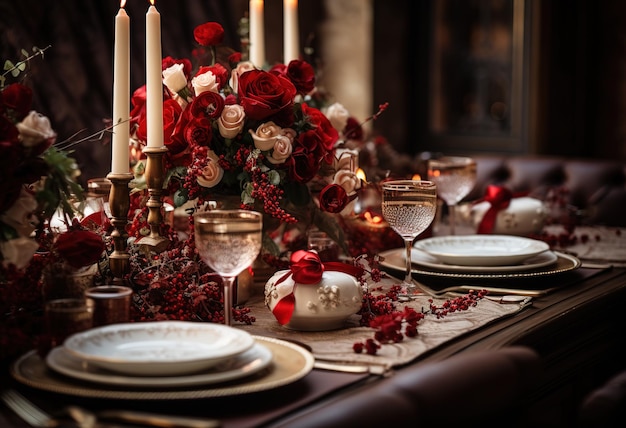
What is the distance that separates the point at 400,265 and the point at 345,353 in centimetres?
56

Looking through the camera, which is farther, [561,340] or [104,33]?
[104,33]

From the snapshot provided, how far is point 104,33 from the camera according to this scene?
3.20 meters

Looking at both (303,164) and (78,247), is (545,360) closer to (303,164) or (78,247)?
(303,164)

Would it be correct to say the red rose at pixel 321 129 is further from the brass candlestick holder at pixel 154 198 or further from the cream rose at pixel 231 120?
the brass candlestick holder at pixel 154 198

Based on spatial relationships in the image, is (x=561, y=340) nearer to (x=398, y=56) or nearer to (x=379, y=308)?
(x=379, y=308)

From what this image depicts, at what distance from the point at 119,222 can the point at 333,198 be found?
15.7 inches

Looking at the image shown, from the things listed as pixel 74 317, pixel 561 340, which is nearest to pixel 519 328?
pixel 561 340

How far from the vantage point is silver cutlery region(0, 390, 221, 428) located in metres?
0.82

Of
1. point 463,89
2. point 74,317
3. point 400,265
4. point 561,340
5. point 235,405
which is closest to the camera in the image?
point 235,405

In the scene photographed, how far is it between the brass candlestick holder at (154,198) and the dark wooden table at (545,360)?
0.37m

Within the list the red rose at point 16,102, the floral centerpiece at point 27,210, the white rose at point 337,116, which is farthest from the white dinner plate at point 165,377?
the white rose at point 337,116

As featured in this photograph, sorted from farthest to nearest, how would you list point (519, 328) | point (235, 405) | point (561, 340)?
point (561, 340) < point (519, 328) < point (235, 405)

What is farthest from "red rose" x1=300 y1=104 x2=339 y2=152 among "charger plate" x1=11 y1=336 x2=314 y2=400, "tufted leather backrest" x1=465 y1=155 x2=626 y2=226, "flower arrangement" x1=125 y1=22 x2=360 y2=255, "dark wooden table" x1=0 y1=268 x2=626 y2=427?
"tufted leather backrest" x1=465 y1=155 x2=626 y2=226

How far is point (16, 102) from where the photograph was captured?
1.13 metres
